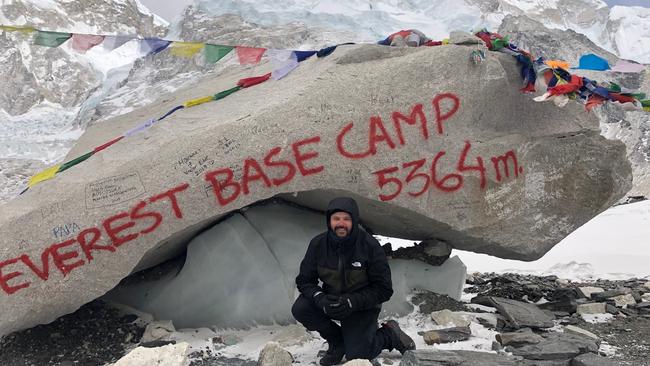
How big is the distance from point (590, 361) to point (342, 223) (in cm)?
227

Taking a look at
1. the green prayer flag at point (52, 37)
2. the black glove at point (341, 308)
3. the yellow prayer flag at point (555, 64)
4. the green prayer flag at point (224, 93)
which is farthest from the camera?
the green prayer flag at point (52, 37)

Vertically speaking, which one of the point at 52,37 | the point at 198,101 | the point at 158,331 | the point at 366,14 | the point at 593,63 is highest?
the point at 366,14

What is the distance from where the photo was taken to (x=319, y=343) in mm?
5551

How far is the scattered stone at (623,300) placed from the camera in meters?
7.17

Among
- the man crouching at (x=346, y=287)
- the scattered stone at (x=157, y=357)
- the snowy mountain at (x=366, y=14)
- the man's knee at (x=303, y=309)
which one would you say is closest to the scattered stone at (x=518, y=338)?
the man crouching at (x=346, y=287)

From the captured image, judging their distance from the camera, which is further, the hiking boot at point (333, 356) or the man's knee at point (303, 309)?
the hiking boot at point (333, 356)

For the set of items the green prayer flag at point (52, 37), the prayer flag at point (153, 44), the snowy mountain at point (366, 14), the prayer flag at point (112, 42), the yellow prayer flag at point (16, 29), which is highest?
the snowy mountain at point (366, 14)

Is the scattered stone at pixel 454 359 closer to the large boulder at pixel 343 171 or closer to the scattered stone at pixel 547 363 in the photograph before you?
the scattered stone at pixel 547 363

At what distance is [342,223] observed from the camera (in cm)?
455

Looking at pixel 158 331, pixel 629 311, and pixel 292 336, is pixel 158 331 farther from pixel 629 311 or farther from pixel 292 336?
pixel 629 311

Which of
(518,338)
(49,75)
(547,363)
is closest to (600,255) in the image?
(518,338)

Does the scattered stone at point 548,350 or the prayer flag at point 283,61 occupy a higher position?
the prayer flag at point 283,61

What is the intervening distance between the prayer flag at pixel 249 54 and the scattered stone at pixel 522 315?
4.62 m

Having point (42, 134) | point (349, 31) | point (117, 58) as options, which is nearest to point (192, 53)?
point (349, 31)
